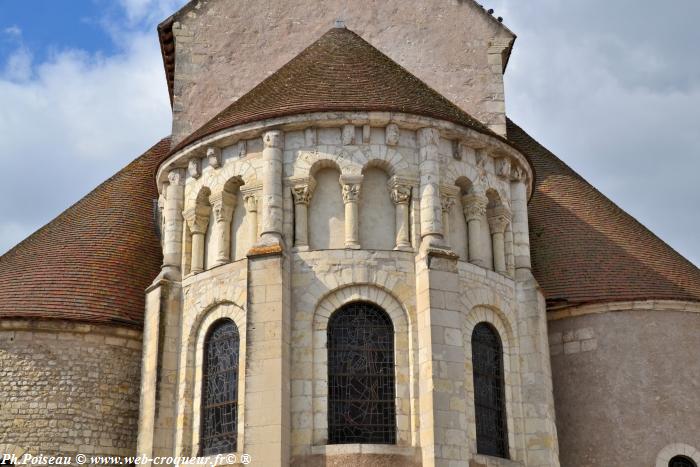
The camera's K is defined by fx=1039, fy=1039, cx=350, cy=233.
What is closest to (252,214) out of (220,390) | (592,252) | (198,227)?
(198,227)

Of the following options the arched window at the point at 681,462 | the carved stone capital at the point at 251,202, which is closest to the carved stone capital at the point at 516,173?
the carved stone capital at the point at 251,202

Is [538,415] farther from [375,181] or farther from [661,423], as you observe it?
[375,181]

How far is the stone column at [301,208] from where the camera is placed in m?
18.2

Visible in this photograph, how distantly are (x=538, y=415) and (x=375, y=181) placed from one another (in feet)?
16.8

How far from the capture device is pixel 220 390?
17969 millimetres

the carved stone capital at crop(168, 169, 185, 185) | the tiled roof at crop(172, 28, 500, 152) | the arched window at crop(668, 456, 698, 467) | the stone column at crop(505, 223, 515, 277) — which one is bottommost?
the arched window at crop(668, 456, 698, 467)

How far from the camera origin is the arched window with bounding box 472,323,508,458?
59.0 ft

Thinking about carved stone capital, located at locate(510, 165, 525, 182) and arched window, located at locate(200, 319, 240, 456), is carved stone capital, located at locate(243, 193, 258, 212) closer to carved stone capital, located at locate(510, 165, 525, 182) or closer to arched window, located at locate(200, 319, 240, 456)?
arched window, located at locate(200, 319, 240, 456)

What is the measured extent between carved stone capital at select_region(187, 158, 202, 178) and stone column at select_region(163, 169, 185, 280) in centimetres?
38

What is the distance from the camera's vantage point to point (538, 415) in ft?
61.1

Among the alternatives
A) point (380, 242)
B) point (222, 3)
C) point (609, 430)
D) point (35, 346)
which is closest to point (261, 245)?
point (380, 242)

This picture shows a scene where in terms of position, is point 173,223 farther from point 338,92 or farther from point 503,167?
point 503,167

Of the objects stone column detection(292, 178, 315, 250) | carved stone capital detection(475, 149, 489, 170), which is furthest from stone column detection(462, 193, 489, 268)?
stone column detection(292, 178, 315, 250)

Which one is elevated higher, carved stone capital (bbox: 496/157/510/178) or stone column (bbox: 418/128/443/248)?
carved stone capital (bbox: 496/157/510/178)
